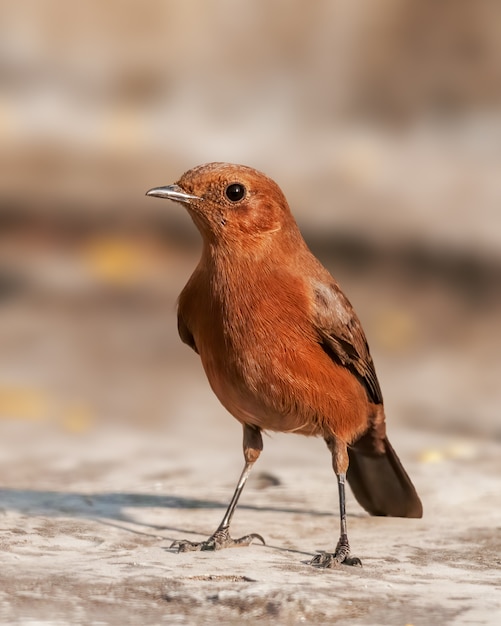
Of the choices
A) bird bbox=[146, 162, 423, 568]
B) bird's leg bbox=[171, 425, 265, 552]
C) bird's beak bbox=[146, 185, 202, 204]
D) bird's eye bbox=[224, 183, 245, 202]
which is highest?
bird's eye bbox=[224, 183, 245, 202]

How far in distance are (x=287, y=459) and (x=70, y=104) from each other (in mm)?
4581

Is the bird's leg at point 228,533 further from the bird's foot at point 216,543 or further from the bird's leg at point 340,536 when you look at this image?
the bird's leg at point 340,536

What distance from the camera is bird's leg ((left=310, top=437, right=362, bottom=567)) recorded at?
4988 mm

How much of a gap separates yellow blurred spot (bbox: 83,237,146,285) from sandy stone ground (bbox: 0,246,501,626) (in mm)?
275

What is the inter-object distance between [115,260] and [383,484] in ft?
16.4

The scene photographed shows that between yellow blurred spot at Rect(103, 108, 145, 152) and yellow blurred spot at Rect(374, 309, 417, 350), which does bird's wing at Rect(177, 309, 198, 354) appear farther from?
yellow blurred spot at Rect(103, 108, 145, 152)

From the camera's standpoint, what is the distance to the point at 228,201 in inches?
206

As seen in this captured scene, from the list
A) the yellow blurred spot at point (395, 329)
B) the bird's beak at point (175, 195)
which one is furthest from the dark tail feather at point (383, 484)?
the yellow blurred spot at point (395, 329)

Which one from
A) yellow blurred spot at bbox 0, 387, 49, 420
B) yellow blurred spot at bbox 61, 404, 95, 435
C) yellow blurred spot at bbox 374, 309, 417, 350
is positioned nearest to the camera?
yellow blurred spot at bbox 61, 404, 95, 435

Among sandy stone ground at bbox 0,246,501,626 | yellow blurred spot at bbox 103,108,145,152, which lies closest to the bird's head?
sandy stone ground at bbox 0,246,501,626

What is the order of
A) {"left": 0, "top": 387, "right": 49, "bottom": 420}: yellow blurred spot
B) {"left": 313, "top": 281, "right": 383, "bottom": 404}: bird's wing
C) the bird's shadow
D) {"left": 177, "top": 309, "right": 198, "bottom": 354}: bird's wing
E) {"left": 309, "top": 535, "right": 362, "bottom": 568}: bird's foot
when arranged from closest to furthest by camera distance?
{"left": 309, "top": 535, "right": 362, "bottom": 568}: bird's foot → {"left": 313, "top": 281, "right": 383, "bottom": 404}: bird's wing → {"left": 177, "top": 309, "right": 198, "bottom": 354}: bird's wing → the bird's shadow → {"left": 0, "top": 387, "right": 49, "bottom": 420}: yellow blurred spot

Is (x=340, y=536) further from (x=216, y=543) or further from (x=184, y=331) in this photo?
(x=184, y=331)

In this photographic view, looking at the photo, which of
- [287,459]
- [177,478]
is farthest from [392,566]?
[287,459]

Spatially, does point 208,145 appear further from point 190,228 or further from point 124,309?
point 124,309
